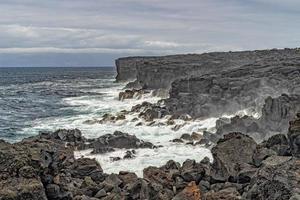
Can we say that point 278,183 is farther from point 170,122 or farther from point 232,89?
point 232,89

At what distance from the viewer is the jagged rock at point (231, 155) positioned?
1855 cm

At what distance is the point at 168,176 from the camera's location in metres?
19.3

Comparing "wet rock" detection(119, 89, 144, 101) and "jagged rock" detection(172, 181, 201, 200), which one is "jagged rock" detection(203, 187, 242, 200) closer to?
"jagged rock" detection(172, 181, 201, 200)

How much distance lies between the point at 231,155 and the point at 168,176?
96.9 inches

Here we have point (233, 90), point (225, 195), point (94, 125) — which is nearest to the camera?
point (225, 195)

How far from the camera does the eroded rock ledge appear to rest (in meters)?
10.3

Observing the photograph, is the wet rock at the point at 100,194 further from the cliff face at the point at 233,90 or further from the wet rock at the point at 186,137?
the cliff face at the point at 233,90

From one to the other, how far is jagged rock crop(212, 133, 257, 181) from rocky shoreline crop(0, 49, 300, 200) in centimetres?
4

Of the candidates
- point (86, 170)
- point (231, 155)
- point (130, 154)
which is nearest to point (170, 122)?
point (130, 154)

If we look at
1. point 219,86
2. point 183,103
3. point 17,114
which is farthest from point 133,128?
point 17,114

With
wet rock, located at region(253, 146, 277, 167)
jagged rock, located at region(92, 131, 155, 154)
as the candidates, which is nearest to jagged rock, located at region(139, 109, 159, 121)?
jagged rock, located at region(92, 131, 155, 154)

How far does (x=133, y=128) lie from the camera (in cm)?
3753

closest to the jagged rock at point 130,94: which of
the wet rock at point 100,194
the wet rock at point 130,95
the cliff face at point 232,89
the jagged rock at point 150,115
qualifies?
the wet rock at point 130,95

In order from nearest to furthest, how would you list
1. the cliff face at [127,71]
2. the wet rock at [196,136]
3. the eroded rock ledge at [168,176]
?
the eroded rock ledge at [168,176] < the wet rock at [196,136] < the cliff face at [127,71]
